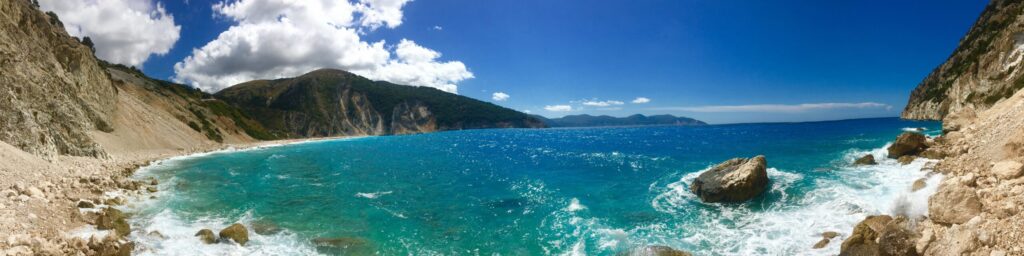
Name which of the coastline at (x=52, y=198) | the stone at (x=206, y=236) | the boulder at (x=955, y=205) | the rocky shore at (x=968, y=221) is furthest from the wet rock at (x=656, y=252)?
the coastline at (x=52, y=198)

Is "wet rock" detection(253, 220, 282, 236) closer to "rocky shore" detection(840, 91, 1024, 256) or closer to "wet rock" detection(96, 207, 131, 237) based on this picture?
"wet rock" detection(96, 207, 131, 237)

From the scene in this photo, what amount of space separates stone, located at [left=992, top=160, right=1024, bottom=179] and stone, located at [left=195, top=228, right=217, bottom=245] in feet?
101

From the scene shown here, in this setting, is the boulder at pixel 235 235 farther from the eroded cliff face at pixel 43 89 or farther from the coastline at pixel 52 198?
the eroded cliff face at pixel 43 89

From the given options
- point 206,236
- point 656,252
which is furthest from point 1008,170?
point 206,236

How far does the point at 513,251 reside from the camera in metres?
18.6

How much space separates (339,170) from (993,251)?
47.8 metres

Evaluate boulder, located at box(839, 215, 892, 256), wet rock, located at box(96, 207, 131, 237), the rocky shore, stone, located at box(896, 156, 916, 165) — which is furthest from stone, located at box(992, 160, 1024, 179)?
wet rock, located at box(96, 207, 131, 237)

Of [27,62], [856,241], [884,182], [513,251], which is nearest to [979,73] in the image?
[884,182]

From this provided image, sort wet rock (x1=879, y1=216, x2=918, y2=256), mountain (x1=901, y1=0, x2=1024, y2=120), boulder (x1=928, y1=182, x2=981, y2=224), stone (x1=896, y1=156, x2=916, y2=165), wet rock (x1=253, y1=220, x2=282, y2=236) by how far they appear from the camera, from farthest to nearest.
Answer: mountain (x1=901, y1=0, x2=1024, y2=120), stone (x1=896, y1=156, x2=916, y2=165), wet rock (x1=253, y1=220, x2=282, y2=236), boulder (x1=928, y1=182, x2=981, y2=224), wet rock (x1=879, y1=216, x2=918, y2=256)

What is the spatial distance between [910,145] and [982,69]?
7430cm

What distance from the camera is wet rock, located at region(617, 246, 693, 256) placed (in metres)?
17.1

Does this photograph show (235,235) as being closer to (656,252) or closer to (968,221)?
(656,252)

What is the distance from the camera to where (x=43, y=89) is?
40031 millimetres

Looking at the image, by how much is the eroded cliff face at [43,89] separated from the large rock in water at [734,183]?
47.3 meters
